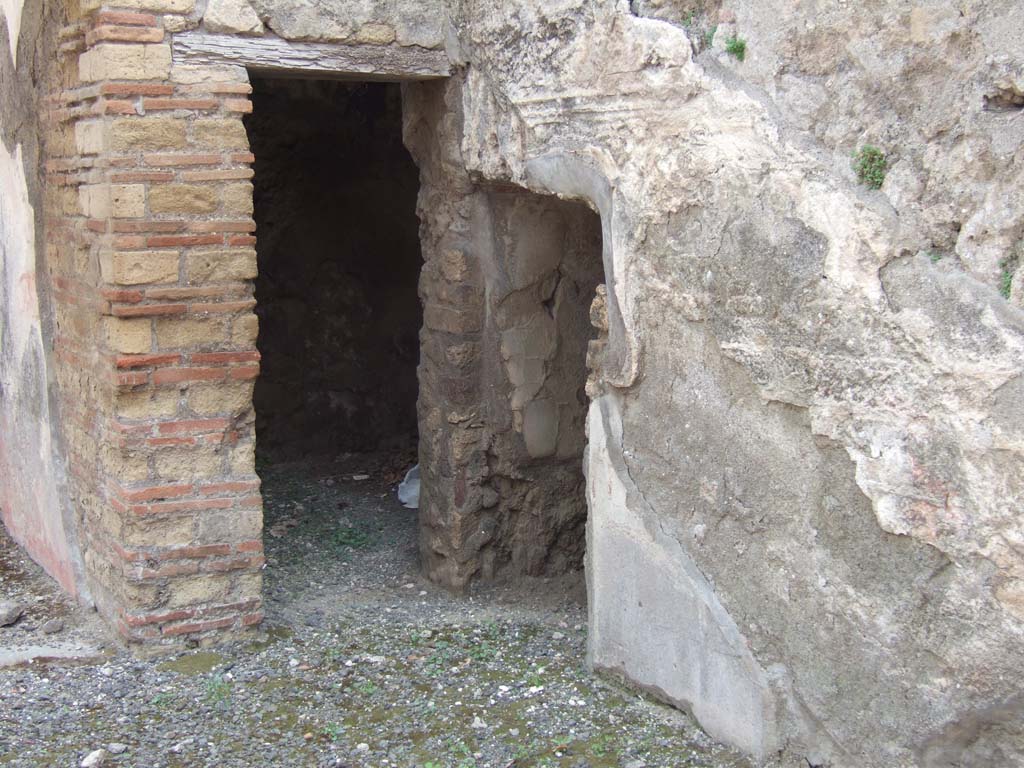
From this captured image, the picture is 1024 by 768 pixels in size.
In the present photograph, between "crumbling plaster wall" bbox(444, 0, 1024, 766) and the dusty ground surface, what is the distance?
237 millimetres

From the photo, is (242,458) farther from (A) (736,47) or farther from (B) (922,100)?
(B) (922,100)

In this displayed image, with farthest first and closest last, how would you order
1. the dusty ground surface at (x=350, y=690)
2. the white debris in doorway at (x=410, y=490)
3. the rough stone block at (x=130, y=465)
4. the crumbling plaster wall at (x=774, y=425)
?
the white debris in doorway at (x=410, y=490)
the rough stone block at (x=130, y=465)
the dusty ground surface at (x=350, y=690)
the crumbling plaster wall at (x=774, y=425)

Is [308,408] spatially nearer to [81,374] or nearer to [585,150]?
[81,374]

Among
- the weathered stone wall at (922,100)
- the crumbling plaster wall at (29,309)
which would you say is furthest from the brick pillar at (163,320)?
the weathered stone wall at (922,100)

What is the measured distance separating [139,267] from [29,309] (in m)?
1.24

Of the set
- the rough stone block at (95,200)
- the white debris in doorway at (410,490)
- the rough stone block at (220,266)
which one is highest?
the rough stone block at (95,200)

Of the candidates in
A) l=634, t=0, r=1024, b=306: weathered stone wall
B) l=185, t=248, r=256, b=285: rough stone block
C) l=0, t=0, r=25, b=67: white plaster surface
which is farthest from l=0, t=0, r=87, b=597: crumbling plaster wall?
l=634, t=0, r=1024, b=306: weathered stone wall

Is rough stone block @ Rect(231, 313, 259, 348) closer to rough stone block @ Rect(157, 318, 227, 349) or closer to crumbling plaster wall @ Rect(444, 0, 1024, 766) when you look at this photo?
rough stone block @ Rect(157, 318, 227, 349)

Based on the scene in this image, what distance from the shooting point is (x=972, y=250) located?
2.54 metres

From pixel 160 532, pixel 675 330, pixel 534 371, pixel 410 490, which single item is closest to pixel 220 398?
pixel 160 532

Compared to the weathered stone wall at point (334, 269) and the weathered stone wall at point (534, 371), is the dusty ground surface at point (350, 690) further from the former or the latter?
the weathered stone wall at point (334, 269)

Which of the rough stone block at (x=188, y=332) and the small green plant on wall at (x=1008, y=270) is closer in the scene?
the small green plant on wall at (x=1008, y=270)

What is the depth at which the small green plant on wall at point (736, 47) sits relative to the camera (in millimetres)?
2986

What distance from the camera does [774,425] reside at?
9.83ft
